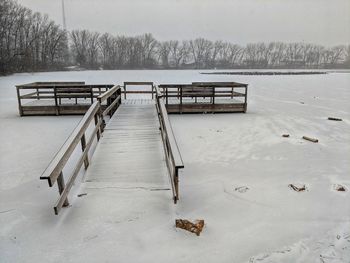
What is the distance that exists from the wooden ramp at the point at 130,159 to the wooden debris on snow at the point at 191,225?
0.85m

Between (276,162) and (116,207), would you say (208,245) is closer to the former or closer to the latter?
(116,207)

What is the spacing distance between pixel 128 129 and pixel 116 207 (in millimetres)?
2969

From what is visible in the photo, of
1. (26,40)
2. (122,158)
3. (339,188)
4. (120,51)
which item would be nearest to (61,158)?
(122,158)

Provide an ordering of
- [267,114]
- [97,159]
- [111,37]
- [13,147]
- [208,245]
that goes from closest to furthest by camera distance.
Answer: [208,245] < [97,159] < [13,147] < [267,114] < [111,37]

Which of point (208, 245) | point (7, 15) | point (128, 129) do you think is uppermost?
point (7, 15)

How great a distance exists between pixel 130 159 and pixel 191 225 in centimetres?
202

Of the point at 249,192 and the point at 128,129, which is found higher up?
the point at 128,129

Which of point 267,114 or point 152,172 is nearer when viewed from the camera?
point 152,172

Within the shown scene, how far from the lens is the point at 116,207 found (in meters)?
3.45

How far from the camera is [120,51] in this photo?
70562 mm

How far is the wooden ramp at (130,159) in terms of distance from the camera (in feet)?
13.2

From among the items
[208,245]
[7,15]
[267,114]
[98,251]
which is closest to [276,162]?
[208,245]

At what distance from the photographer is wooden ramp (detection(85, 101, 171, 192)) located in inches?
159

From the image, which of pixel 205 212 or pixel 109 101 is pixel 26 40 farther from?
pixel 205 212
